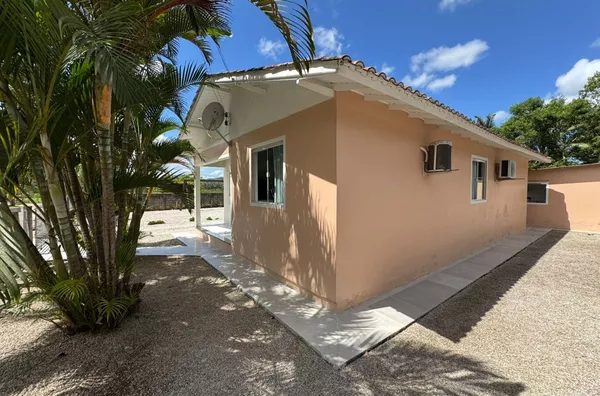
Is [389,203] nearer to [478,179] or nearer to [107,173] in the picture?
[107,173]

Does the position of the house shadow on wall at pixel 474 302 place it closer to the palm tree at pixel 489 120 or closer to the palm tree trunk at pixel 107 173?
the palm tree trunk at pixel 107 173

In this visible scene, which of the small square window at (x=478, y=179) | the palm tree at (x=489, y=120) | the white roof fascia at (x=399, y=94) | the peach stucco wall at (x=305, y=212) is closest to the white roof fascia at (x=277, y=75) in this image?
the white roof fascia at (x=399, y=94)

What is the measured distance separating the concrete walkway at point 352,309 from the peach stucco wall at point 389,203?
324 millimetres

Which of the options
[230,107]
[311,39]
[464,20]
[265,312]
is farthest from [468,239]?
[464,20]

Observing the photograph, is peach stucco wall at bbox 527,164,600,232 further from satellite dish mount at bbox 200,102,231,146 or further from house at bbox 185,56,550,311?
satellite dish mount at bbox 200,102,231,146

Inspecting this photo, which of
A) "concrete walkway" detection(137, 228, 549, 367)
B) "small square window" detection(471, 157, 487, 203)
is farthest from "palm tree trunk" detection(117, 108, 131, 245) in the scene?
"small square window" detection(471, 157, 487, 203)

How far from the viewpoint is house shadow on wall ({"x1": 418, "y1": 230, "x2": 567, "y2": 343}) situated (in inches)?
166

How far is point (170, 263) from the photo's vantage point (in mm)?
8180

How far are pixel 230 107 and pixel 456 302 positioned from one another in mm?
8226

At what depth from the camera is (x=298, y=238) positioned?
5621 millimetres

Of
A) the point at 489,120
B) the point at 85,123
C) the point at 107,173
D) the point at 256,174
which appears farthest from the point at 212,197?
the point at 489,120

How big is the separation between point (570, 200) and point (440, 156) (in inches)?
554

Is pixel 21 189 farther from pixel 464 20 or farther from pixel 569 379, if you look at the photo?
pixel 464 20

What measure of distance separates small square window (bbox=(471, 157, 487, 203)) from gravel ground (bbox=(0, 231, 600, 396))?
177 inches
